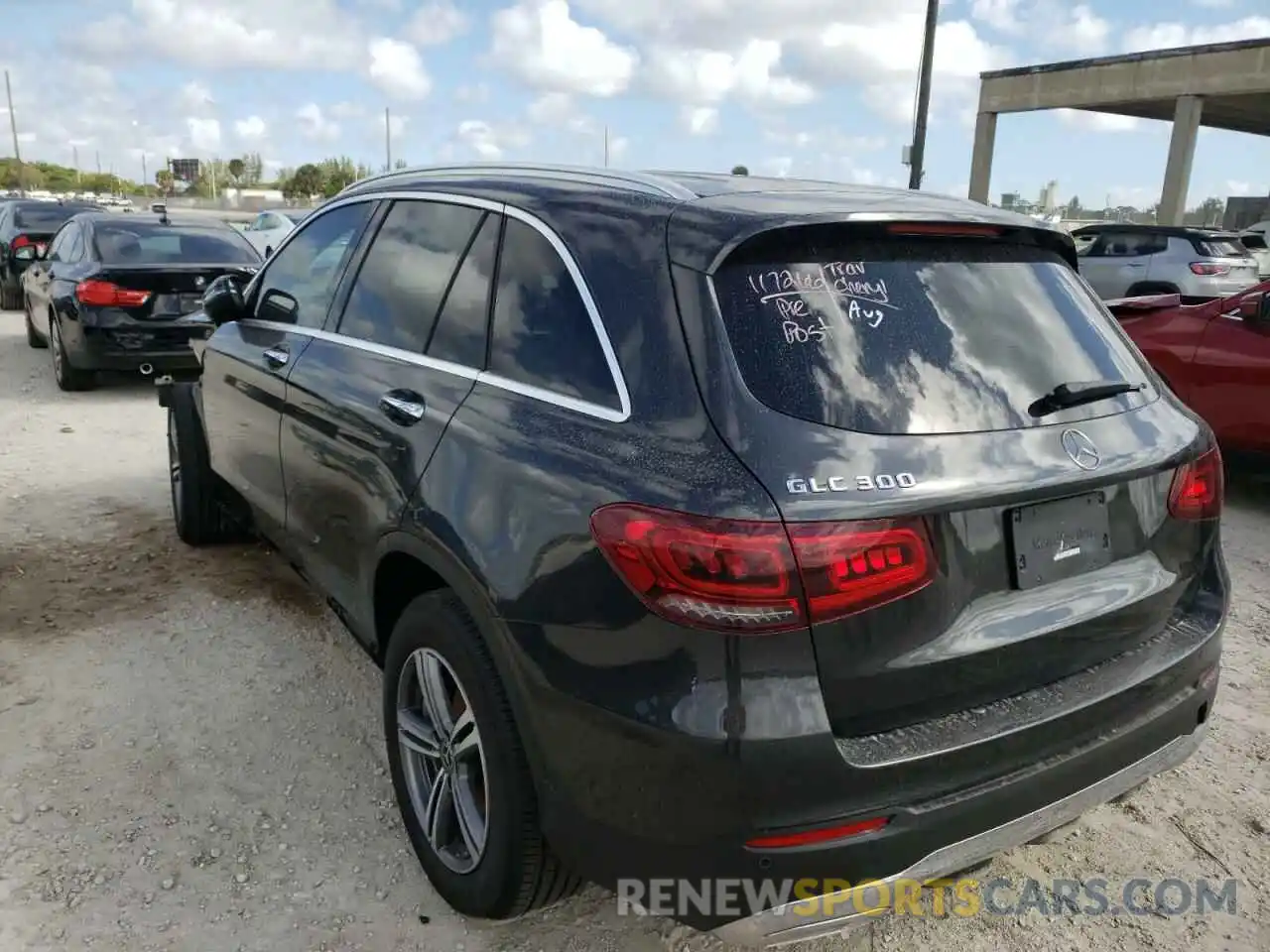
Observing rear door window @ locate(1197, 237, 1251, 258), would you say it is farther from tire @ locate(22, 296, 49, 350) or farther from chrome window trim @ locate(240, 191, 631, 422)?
tire @ locate(22, 296, 49, 350)

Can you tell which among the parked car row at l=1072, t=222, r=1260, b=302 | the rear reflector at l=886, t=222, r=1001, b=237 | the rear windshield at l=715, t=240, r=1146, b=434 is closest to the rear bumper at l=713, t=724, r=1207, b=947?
the rear windshield at l=715, t=240, r=1146, b=434

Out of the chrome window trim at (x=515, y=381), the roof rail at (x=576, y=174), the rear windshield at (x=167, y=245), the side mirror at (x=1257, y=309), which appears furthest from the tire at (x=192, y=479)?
the side mirror at (x=1257, y=309)

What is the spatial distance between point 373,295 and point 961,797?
7.28 feet

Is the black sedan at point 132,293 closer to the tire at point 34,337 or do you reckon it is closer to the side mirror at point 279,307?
the tire at point 34,337

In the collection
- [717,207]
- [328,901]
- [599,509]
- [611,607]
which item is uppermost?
[717,207]

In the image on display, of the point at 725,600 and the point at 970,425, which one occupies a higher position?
the point at 970,425

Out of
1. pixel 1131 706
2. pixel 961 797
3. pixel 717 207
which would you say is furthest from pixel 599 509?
pixel 1131 706

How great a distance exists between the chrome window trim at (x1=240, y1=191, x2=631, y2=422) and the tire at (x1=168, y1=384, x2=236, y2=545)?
1.59 meters

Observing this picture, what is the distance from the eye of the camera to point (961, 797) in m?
1.98

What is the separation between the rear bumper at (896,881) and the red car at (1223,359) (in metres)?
4.23

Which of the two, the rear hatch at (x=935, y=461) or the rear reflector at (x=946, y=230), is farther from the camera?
the rear reflector at (x=946, y=230)

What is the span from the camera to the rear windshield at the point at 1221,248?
13.9m

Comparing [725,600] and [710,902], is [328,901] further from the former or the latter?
[725,600]

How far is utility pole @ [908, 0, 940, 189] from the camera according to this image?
18.8m
